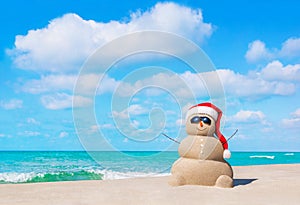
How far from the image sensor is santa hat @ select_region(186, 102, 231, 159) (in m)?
8.66

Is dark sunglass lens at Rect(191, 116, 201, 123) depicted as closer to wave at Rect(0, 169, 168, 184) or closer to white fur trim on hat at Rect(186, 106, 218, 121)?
white fur trim on hat at Rect(186, 106, 218, 121)

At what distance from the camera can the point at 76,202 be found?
7.51 meters

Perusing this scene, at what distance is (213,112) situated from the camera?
343 inches

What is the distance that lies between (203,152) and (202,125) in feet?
2.09

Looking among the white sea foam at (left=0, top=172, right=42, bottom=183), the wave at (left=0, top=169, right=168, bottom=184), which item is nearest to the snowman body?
the wave at (left=0, top=169, right=168, bottom=184)

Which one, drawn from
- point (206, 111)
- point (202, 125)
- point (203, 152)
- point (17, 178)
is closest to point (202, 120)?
point (202, 125)

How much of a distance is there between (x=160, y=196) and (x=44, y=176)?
14353mm

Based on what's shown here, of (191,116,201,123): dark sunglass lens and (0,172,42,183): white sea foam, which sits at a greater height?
(191,116,201,123): dark sunglass lens

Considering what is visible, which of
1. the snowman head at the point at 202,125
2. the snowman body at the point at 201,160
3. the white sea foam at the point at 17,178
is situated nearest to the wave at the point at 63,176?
the white sea foam at the point at 17,178

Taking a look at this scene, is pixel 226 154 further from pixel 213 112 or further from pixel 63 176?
pixel 63 176

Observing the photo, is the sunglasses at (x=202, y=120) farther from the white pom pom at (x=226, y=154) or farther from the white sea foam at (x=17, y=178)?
the white sea foam at (x=17, y=178)

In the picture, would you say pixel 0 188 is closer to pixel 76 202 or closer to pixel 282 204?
pixel 76 202

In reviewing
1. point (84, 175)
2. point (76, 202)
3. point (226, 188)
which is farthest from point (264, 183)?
point (84, 175)

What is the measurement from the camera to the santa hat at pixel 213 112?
866 cm
